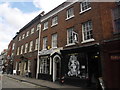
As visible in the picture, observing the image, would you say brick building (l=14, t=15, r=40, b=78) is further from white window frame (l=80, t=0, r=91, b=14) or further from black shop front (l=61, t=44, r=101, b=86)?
white window frame (l=80, t=0, r=91, b=14)

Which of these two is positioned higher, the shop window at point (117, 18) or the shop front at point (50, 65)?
the shop window at point (117, 18)

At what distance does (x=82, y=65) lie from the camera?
39.3ft

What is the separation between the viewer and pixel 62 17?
16125mm

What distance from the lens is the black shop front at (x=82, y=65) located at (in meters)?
11.2

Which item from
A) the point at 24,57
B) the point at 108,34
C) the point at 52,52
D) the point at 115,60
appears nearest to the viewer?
the point at 115,60

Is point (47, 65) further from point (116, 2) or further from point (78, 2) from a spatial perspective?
point (116, 2)

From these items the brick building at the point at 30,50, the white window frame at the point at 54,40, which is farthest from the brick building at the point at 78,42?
the brick building at the point at 30,50

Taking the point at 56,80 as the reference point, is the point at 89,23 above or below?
above

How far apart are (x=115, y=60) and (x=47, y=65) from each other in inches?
391

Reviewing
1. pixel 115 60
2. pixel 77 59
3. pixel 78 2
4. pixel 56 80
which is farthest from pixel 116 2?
pixel 56 80

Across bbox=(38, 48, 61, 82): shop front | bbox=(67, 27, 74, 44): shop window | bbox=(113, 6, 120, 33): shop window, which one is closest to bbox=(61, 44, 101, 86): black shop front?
bbox=(67, 27, 74, 44): shop window

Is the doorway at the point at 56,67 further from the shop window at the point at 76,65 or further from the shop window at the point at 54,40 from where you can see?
the shop window at the point at 76,65

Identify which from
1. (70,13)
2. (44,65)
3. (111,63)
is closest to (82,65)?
(111,63)

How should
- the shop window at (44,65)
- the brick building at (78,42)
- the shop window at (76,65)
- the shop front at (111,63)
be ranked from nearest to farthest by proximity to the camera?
the shop front at (111,63) → the brick building at (78,42) → the shop window at (76,65) → the shop window at (44,65)
